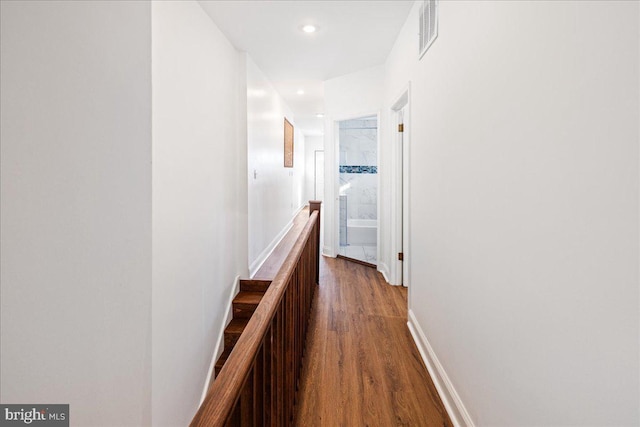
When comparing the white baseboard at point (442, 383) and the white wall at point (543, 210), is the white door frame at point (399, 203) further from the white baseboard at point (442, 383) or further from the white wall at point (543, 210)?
the white wall at point (543, 210)

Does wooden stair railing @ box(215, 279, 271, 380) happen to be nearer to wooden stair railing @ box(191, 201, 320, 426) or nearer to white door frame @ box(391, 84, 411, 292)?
wooden stair railing @ box(191, 201, 320, 426)

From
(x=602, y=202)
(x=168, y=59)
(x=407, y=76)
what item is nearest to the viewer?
(x=602, y=202)

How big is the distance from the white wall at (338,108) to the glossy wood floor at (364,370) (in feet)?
4.59

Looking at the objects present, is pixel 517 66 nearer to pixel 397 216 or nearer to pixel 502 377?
pixel 502 377

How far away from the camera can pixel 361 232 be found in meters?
5.22

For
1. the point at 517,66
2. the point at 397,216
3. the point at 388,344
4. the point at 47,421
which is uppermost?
the point at 517,66

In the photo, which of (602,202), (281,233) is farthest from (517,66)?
(281,233)

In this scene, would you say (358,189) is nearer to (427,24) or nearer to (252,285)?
(252,285)

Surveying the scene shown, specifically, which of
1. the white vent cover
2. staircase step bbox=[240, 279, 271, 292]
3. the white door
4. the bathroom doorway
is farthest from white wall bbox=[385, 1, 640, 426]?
the white door

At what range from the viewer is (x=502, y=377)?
124 centimetres

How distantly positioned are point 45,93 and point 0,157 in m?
0.45

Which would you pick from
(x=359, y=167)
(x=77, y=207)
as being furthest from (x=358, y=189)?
(x=77, y=207)

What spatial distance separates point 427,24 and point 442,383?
2.27 metres

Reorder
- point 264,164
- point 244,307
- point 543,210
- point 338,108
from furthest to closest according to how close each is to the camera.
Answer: point 338,108, point 264,164, point 244,307, point 543,210
